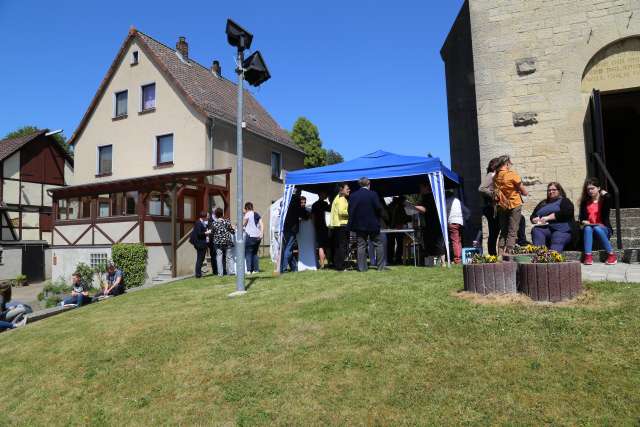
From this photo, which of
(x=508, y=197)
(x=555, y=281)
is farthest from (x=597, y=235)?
(x=555, y=281)

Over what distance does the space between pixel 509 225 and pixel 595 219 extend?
1602 millimetres

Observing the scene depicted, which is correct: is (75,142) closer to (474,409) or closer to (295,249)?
(295,249)

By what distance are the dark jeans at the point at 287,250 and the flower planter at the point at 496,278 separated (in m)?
5.05

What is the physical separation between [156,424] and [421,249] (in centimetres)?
715

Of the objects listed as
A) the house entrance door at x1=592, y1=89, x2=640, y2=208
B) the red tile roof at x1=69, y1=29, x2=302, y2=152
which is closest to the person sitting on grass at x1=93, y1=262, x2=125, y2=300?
the red tile roof at x1=69, y1=29, x2=302, y2=152

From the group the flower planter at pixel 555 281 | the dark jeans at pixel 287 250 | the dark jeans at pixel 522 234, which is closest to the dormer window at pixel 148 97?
the dark jeans at pixel 287 250

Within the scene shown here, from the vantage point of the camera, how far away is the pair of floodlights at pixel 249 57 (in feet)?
25.1

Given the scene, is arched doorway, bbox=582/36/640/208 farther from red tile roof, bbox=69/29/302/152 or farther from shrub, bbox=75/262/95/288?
shrub, bbox=75/262/95/288

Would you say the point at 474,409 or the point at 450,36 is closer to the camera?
the point at 474,409

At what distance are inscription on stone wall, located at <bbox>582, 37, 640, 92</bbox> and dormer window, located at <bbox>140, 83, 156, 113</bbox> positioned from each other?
16.7 m

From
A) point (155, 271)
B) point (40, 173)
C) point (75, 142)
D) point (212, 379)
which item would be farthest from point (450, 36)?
point (40, 173)

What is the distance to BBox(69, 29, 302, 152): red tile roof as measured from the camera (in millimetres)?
19250

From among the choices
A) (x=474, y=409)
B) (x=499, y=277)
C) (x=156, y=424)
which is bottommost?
(x=156, y=424)

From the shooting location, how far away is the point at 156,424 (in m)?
3.75
